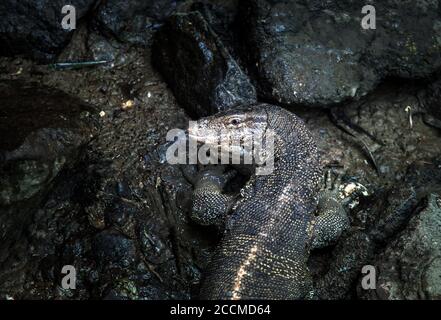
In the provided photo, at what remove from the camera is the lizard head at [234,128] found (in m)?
5.78

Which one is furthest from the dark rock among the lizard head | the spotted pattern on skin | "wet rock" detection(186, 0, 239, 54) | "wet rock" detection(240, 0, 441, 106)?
"wet rock" detection(186, 0, 239, 54)

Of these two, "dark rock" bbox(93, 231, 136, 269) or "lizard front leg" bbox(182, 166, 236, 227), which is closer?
"dark rock" bbox(93, 231, 136, 269)

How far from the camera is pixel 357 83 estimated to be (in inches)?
254

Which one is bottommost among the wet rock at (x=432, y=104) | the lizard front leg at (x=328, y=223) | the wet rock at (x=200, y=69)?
the lizard front leg at (x=328, y=223)

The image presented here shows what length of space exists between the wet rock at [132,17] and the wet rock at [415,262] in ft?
14.3

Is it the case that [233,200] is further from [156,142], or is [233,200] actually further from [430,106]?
[430,106]

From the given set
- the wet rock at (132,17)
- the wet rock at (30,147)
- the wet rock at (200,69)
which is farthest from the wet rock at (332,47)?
the wet rock at (30,147)

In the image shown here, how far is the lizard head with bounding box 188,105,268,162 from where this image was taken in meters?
5.78

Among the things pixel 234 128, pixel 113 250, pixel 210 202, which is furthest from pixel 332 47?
pixel 113 250

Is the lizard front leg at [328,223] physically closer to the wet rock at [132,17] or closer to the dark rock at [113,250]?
the dark rock at [113,250]

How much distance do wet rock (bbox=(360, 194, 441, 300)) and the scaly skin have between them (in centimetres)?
76

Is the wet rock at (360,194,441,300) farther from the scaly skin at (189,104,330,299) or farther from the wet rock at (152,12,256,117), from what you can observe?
the wet rock at (152,12,256,117)

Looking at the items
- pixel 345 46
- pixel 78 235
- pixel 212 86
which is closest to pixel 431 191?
pixel 345 46

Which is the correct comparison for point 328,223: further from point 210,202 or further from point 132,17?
point 132,17
